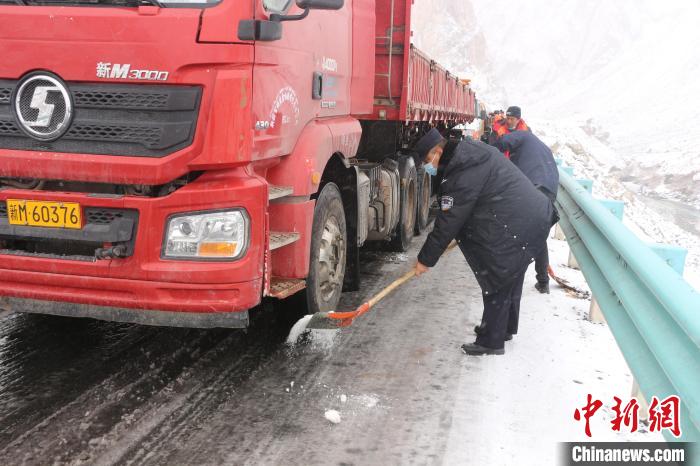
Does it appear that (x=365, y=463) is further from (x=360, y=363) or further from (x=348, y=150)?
(x=348, y=150)

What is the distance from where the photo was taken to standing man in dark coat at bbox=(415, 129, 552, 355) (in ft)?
14.3

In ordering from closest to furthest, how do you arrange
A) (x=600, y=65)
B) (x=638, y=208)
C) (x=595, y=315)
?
(x=595, y=315), (x=638, y=208), (x=600, y=65)

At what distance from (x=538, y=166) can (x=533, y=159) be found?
9cm

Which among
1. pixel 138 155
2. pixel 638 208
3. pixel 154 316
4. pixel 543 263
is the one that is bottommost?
pixel 638 208

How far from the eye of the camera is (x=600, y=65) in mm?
78938

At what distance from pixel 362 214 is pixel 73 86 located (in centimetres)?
260

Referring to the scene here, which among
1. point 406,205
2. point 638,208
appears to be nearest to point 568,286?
point 406,205

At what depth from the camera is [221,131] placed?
10.7 feet

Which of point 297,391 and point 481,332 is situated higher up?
point 481,332

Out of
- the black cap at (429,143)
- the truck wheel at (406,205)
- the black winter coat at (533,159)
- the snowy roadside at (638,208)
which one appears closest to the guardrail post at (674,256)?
the black cap at (429,143)

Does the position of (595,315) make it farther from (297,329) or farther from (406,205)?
(406,205)

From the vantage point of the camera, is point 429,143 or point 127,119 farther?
point 429,143

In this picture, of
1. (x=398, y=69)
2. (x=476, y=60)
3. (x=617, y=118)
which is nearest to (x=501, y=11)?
(x=476, y=60)

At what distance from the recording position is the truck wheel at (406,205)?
757 centimetres
